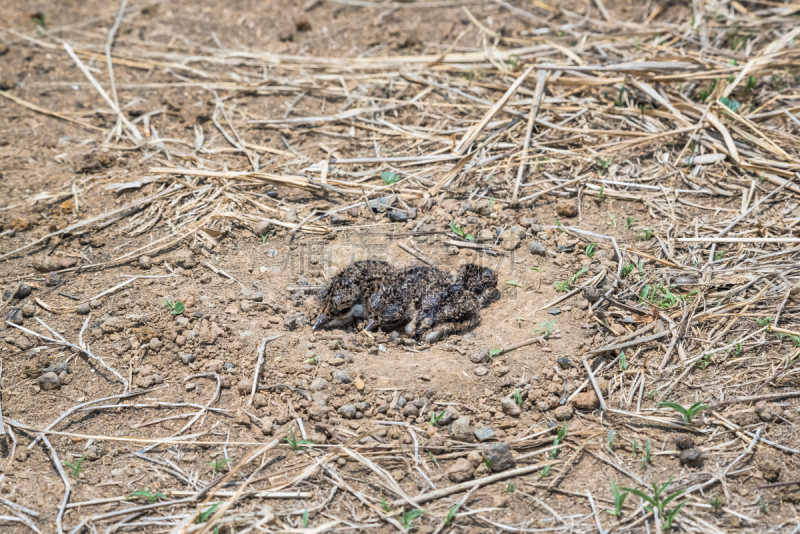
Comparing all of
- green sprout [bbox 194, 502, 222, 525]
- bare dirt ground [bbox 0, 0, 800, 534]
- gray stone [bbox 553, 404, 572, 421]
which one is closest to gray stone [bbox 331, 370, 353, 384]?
bare dirt ground [bbox 0, 0, 800, 534]

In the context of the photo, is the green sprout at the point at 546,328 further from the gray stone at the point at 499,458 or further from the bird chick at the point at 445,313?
the gray stone at the point at 499,458

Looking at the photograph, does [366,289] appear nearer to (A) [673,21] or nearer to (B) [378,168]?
(B) [378,168]

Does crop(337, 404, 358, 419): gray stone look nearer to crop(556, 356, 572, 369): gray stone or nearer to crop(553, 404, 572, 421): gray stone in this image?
crop(553, 404, 572, 421): gray stone

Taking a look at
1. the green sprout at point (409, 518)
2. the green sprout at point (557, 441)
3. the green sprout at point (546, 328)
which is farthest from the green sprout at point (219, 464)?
the green sprout at point (546, 328)

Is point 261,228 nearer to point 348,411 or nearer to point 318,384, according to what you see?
point 318,384

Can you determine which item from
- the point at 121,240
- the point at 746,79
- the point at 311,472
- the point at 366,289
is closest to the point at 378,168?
the point at 366,289
